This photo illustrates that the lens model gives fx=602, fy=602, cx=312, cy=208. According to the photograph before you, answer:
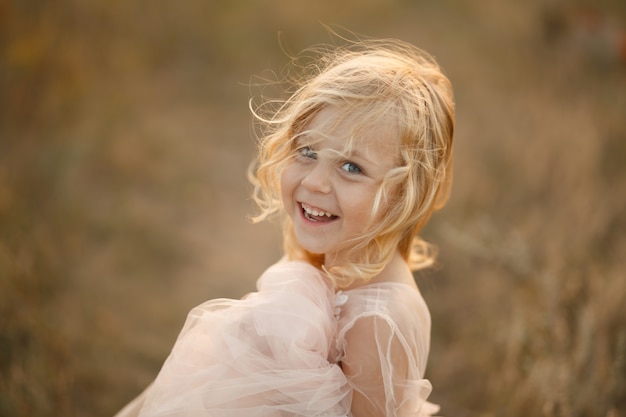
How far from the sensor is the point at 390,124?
1562mm

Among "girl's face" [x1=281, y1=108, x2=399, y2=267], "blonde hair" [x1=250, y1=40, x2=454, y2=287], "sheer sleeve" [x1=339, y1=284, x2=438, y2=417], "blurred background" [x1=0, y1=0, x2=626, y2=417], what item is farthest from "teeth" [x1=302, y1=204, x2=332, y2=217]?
"blurred background" [x1=0, y1=0, x2=626, y2=417]

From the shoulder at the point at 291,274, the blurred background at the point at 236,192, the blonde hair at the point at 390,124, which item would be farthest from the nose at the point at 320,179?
the blurred background at the point at 236,192

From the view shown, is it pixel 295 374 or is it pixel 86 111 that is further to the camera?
pixel 86 111

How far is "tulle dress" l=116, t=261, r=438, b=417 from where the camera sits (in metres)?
1.48

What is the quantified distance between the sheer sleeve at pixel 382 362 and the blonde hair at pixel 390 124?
137mm

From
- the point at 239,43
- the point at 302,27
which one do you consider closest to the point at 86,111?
the point at 239,43

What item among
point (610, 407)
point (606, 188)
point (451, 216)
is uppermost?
point (606, 188)

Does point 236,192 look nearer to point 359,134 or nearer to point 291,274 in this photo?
point 291,274

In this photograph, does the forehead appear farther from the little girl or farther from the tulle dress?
the tulle dress

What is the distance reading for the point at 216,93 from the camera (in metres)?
5.47

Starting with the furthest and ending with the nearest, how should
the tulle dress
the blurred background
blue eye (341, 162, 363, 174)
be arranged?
the blurred background
blue eye (341, 162, 363, 174)
the tulle dress

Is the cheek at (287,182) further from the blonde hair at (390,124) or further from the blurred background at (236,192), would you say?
the blurred background at (236,192)

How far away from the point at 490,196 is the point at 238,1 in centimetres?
309

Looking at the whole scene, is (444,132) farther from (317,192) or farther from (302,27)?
(302,27)
